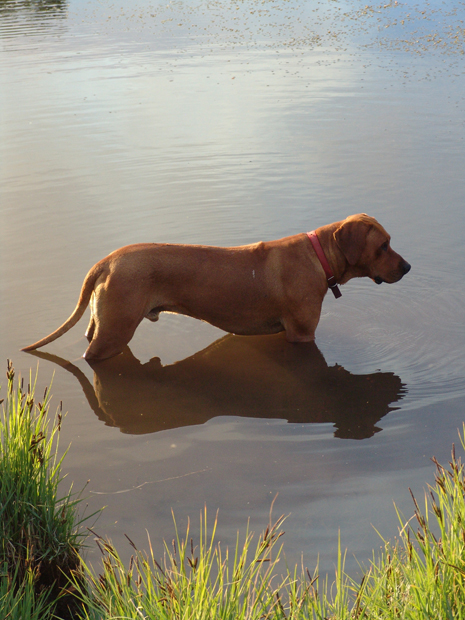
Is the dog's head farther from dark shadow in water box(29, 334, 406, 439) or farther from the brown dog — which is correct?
dark shadow in water box(29, 334, 406, 439)

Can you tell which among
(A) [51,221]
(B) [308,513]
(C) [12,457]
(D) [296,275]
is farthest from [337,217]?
(C) [12,457]

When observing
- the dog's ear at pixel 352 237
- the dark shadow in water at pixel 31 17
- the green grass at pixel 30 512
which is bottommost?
the green grass at pixel 30 512

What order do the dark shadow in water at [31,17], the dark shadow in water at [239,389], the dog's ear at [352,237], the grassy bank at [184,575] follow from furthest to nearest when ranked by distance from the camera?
1. the dark shadow in water at [31,17]
2. the dog's ear at [352,237]
3. the dark shadow in water at [239,389]
4. the grassy bank at [184,575]

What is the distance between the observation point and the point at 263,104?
13.1 meters

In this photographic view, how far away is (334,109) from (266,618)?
1156 cm

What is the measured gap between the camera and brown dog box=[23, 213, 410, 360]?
4828 mm

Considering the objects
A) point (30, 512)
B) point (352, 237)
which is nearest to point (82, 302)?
point (352, 237)

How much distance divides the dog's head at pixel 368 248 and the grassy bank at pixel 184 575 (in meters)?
2.55

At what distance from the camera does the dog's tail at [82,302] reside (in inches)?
192

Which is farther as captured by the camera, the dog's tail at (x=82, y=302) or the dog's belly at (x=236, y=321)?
the dog's belly at (x=236, y=321)

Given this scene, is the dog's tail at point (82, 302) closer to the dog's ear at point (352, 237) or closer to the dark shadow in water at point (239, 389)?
the dark shadow in water at point (239, 389)

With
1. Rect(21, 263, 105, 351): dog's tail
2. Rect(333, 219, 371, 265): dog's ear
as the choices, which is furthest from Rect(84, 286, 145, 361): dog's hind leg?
Rect(333, 219, 371, 265): dog's ear

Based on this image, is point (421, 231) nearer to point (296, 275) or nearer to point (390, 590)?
point (296, 275)

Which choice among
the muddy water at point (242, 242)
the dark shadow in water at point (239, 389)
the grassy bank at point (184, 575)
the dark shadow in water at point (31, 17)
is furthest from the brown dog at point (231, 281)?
the dark shadow in water at point (31, 17)
